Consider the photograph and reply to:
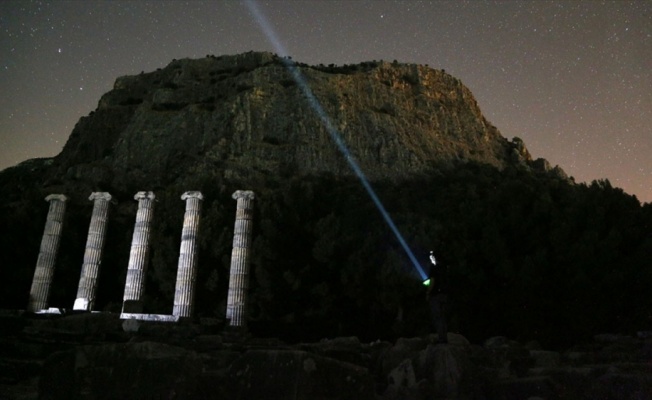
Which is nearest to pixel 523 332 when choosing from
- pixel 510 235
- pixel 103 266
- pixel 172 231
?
pixel 510 235

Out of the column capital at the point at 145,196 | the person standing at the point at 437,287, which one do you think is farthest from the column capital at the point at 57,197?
the person standing at the point at 437,287

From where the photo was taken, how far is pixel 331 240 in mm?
28656

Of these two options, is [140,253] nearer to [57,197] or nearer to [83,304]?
[83,304]

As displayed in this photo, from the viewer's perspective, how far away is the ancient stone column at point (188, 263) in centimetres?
2588

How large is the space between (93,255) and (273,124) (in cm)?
4343

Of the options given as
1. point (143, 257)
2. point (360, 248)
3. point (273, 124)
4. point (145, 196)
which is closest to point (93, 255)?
point (143, 257)

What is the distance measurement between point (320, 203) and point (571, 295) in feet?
50.5

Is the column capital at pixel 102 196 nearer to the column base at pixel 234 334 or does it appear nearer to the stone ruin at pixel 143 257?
the stone ruin at pixel 143 257

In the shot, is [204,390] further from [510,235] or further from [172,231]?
[172,231]

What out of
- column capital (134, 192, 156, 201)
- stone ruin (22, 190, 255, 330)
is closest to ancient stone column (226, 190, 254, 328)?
stone ruin (22, 190, 255, 330)

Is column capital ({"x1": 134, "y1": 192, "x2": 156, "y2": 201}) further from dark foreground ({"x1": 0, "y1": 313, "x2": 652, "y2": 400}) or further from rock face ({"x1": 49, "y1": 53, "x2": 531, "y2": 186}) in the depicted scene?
rock face ({"x1": 49, "y1": 53, "x2": 531, "y2": 186})

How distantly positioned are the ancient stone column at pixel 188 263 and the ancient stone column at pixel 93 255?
445 centimetres

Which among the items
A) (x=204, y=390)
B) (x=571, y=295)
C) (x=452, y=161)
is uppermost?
(x=452, y=161)

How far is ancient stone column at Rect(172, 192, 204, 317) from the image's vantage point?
2588cm
